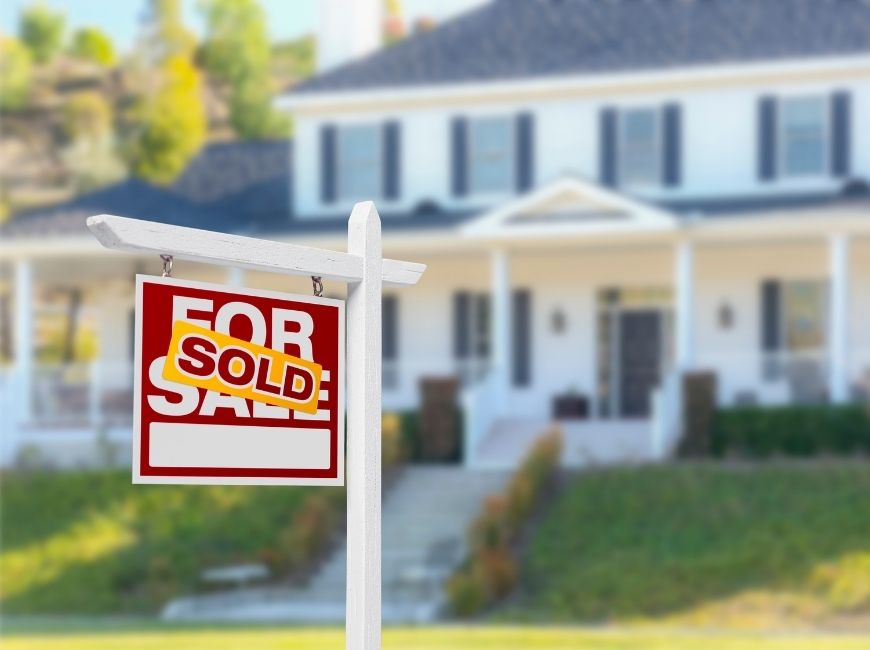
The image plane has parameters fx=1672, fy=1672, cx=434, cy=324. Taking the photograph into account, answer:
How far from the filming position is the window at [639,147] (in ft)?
86.0

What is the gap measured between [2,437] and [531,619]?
11.1 m

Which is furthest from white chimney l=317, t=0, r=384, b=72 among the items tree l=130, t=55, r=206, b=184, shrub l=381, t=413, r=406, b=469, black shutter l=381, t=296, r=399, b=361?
tree l=130, t=55, r=206, b=184

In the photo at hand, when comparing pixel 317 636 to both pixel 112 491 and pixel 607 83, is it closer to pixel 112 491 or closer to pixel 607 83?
pixel 112 491

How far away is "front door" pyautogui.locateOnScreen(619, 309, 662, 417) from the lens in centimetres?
2666

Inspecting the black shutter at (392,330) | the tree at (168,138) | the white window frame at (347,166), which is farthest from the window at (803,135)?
the tree at (168,138)

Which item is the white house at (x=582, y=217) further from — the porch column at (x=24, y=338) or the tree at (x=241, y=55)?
the tree at (x=241, y=55)

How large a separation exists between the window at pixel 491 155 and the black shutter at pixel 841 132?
16.6 feet

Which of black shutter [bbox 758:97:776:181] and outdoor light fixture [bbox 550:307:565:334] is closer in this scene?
black shutter [bbox 758:97:776:181]

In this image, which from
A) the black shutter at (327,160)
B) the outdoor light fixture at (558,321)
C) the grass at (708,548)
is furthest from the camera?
the black shutter at (327,160)

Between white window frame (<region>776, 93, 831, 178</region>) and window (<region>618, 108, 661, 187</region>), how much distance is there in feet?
6.12

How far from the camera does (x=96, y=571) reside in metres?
20.8

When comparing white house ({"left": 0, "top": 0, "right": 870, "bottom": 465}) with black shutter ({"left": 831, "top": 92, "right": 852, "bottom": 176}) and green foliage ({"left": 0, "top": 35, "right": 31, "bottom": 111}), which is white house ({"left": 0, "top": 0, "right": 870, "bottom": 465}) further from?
green foliage ({"left": 0, "top": 35, "right": 31, "bottom": 111})

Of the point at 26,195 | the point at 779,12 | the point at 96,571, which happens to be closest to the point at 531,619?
the point at 96,571

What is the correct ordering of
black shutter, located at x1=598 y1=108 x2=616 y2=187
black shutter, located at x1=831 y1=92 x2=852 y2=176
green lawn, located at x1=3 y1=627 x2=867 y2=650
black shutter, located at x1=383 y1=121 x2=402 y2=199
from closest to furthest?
green lawn, located at x1=3 y1=627 x2=867 y2=650 → black shutter, located at x1=831 y1=92 x2=852 y2=176 → black shutter, located at x1=598 y1=108 x2=616 y2=187 → black shutter, located at x1=383 y1=121 x2=402 y2=199
